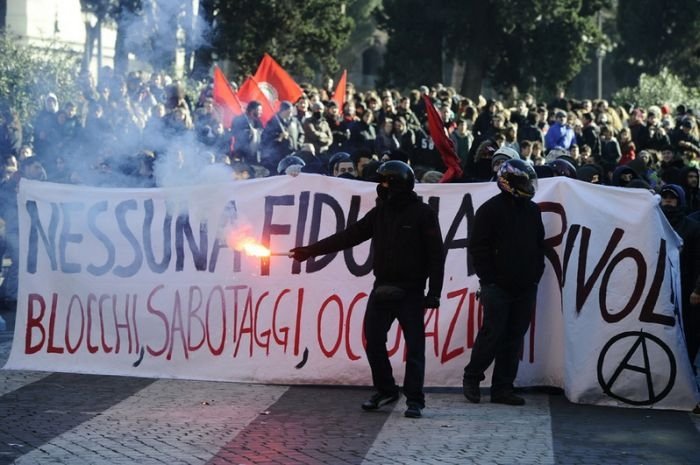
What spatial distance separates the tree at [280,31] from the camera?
28.5m

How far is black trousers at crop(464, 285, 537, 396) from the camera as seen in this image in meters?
10.1

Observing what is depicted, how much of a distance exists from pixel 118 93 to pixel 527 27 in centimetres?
3287

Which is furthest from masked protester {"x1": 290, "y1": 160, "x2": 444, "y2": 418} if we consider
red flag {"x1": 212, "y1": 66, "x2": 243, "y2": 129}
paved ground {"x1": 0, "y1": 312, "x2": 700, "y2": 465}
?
red flag {"x1": 212, "y1": 66, "x2": 243, "y2": 129}

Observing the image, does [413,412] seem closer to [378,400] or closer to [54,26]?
[378,400]

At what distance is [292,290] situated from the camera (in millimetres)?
11219

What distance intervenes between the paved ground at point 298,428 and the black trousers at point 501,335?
23cm

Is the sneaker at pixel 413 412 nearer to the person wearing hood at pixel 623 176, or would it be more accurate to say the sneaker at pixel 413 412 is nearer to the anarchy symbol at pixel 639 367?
the anarchy symbol at pixel 639 367

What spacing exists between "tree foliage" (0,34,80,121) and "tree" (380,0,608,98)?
29.5 metres

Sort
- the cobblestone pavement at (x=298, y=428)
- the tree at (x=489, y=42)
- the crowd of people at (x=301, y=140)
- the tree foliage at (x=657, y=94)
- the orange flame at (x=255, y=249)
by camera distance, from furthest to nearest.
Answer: the tree at (x=489, y=42) < the tree foliage at (x=657, y=94) < the crowd of people at (x=301, y=140) < the orange flame at (x=255, y=249) < the cobblestone pavement at (x=298, y=428)

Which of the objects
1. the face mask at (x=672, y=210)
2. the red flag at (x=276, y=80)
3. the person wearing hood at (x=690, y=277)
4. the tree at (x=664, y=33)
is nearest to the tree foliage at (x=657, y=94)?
the tree at (x=664, y=33)

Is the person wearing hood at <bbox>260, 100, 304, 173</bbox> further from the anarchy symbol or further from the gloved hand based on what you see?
the anarchy symbol

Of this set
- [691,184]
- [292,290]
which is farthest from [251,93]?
[292,290]

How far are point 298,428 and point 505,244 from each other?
200 cm

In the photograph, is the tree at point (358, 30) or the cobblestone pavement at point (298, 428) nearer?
the cobblestone pavement at point (298, 428)
